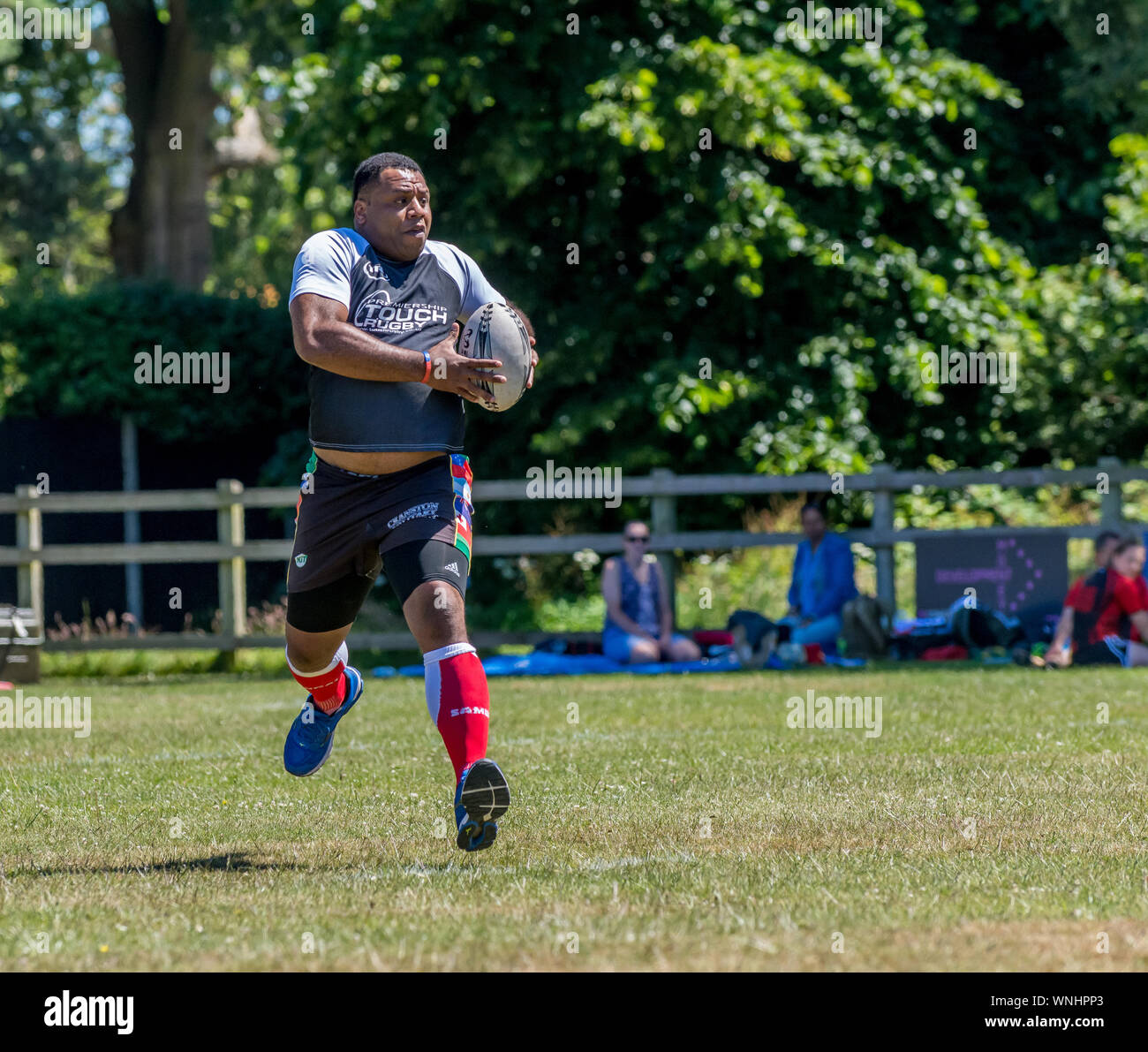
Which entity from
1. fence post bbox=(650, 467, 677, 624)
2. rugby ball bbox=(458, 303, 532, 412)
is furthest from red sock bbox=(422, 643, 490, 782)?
fence post bbox=(650, 467, 677, 624)

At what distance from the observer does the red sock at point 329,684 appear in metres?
6.52

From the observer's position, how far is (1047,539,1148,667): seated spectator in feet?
45.3

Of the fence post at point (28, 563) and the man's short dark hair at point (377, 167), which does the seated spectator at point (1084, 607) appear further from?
the fence post at point (28, 563)

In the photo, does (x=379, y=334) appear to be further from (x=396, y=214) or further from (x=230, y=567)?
(x=230, y=567)

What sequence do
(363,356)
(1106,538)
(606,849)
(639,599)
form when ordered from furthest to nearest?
(639,599) < (1106,538) < (363,356) < (606,849)

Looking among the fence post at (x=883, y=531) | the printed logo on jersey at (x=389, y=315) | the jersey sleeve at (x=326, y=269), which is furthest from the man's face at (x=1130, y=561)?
the jersey sleeve at (x=326, y=269)

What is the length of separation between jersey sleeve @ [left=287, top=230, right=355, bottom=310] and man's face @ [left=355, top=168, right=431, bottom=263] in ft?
0.45

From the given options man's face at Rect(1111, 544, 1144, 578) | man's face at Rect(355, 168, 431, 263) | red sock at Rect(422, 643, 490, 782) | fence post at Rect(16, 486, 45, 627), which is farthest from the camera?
fence post at Rect(16, 486, 45, 627)

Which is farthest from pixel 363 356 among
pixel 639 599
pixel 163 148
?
pixel 163 148

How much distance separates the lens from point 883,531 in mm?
16578

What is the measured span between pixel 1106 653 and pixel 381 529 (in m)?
9.85

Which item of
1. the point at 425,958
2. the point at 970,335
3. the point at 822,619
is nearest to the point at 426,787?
the point at 425,958

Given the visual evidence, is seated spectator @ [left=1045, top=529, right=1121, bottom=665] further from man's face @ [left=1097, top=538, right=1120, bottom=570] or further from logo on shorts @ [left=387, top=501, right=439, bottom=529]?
logo on shorts @ [left=387, top=501, right=439, bottom=529]

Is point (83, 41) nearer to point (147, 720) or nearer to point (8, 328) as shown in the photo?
point (8, 328)
